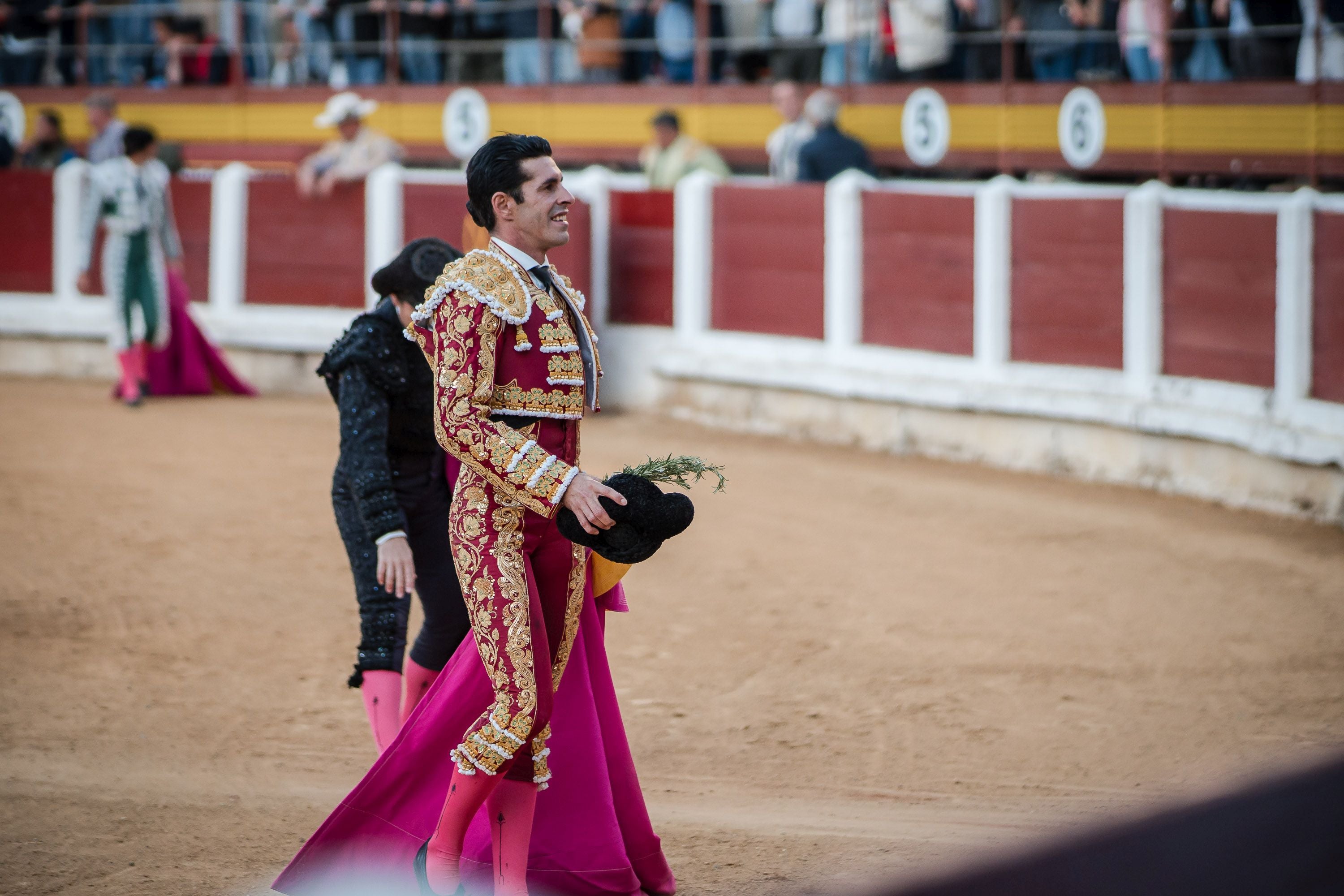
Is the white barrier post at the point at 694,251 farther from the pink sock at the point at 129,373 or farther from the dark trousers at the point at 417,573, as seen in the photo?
the dark trousers at the point at 417,573

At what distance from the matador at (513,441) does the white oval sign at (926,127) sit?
8.27 m

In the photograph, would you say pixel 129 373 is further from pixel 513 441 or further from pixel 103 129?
pixel 513 441

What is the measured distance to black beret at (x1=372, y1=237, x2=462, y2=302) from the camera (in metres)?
3.50

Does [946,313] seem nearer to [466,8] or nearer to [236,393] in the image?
[236,393]

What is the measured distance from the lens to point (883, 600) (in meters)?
5.98

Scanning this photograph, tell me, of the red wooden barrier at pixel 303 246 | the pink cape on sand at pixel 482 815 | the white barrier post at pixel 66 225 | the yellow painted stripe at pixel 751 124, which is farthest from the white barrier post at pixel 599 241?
the pink cape on sand at pixel 482 815

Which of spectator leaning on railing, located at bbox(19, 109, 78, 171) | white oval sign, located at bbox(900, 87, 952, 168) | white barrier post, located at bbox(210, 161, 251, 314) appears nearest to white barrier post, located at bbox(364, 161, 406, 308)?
white barrier post, located at bbox(210, 161, 251, 314)

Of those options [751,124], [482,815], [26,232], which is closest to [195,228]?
[26,232]

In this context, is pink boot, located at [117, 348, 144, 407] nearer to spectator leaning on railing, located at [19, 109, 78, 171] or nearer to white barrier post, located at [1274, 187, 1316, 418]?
spectator leaning on railing, located at [19, 109, 78, 171]

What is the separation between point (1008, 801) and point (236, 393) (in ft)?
25.3

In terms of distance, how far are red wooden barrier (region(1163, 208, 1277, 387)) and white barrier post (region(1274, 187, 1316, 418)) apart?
4.7 inches

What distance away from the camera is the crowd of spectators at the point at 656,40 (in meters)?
9.62

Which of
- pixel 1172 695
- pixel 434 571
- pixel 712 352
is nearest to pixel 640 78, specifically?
pixel 712 352

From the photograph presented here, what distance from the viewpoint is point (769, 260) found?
9.73 m
